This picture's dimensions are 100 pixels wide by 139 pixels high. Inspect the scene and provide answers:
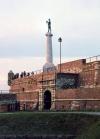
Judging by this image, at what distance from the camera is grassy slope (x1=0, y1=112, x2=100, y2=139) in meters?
33.6

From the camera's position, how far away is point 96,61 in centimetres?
5188

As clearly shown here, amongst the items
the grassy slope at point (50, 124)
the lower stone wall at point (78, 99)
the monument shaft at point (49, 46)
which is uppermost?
the monument shaft at point (49, 46)

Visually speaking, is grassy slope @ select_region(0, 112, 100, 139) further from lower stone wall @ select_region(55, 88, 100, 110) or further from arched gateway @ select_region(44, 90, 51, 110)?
arched gateway @ select_region(44, 90, 51, 110)

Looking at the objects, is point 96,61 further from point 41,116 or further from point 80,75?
point 41,116

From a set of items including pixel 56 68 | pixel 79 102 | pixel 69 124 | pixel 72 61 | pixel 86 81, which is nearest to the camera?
pixel 69 124

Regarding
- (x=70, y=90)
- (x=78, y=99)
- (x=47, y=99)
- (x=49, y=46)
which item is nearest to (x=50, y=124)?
(x=78, y=99)

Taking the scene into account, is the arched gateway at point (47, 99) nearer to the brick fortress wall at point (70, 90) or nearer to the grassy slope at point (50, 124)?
the brick fortress wall at point (70, 90)

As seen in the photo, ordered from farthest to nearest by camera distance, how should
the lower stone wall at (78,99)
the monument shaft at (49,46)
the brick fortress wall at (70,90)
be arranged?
the monument shaft at (49,46) < the brick fortress wall at (70,90) < the lower stone wall at (78,99)

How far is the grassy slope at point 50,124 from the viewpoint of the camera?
Result: 33.6m

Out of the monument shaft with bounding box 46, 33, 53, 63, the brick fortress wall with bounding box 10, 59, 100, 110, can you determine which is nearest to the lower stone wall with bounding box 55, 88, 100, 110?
the brick fortress wall with bounding box 10, 59, 100, 110

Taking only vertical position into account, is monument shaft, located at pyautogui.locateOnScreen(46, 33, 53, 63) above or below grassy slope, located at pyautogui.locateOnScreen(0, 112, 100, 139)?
above

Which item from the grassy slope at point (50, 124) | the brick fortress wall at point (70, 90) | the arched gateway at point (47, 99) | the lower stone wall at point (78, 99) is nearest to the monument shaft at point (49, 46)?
the brick fortress wall at point (70, 90)

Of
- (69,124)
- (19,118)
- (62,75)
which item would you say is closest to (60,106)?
(62,75)

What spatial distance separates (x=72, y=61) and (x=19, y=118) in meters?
20.1
